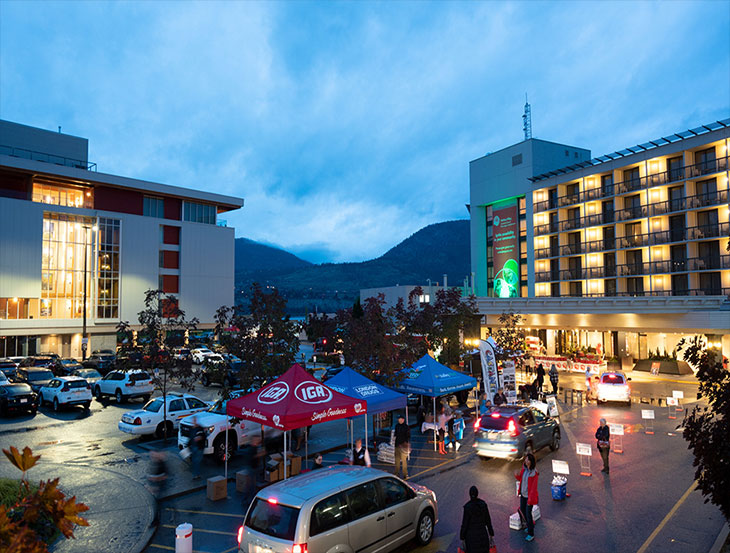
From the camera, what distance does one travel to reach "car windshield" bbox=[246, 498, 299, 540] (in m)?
7.34

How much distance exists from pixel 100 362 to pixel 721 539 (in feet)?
134

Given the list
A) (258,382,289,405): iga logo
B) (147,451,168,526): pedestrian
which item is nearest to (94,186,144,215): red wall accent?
(147,451,168,526): pedestrian

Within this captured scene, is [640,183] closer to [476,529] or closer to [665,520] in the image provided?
[665,520]

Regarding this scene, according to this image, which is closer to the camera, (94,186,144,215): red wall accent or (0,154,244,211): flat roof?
(0,154,244,211): flat roof

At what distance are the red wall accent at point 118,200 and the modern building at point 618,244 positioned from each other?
140 ft

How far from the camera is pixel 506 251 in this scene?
66.7 metres

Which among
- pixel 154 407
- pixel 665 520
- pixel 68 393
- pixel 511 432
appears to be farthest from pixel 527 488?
pixel 68 393

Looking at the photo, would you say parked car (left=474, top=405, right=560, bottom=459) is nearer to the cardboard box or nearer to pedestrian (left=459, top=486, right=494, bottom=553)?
pedestrian (left=459, top=486, right=494, bottom=553)

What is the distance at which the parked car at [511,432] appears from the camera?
1473cm

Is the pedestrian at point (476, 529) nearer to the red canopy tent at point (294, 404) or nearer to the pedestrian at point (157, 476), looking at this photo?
the red canopy tent at point (294, 404)

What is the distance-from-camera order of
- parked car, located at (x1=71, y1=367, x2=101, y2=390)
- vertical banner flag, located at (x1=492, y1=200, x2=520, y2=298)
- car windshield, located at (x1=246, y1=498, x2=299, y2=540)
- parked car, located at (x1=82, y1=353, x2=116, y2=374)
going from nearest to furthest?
1. car windshield, located at (x1=246, y1=498, x2=299, y2=540)
2. parked car, located at (x1=71, y1=367, x2=101, y2=390)
3. parked car, located at (x1=82, y1=353, x2=116, y2=374)
4. vertical banner flag, located at (x1=492, y1=200, x2=520, y2=298)

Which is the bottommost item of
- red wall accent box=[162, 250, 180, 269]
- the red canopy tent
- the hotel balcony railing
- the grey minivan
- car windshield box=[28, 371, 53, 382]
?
car windshield box=[28, 371, 53, 382]

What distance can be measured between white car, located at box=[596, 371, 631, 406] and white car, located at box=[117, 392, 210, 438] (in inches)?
775

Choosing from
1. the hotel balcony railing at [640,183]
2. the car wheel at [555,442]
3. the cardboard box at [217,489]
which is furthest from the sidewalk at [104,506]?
the hotel balcony railing at [640,183]
